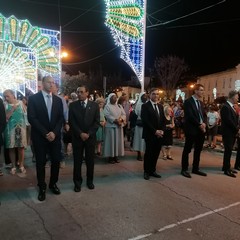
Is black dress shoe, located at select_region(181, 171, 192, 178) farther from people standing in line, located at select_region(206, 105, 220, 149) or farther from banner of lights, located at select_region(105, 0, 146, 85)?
banner of lights, located at select_region(105, 0, 146, 85)

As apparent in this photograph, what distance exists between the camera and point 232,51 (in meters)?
44.6

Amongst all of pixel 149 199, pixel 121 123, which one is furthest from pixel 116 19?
pixel 149 199

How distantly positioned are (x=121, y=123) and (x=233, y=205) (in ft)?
12.4

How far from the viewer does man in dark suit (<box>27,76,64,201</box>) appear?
5.02 meters

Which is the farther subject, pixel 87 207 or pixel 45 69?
pixel 45 69

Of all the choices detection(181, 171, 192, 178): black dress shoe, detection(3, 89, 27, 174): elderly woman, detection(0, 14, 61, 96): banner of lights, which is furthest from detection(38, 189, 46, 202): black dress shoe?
detection(0, 14, 61, 96): banner of lights

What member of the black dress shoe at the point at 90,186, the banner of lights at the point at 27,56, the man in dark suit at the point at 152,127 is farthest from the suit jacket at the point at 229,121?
the banner of lights at the point at 27,56

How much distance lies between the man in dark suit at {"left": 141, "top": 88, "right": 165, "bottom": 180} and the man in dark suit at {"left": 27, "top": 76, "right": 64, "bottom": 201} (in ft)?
6.70

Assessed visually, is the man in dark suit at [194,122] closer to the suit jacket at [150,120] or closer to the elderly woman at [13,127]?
the suit jacket at [150,120]

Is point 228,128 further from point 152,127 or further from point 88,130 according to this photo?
point 88,130

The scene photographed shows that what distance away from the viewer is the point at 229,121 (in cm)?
698

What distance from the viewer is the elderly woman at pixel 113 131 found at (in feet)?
26.2

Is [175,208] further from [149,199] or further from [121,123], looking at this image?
[121,123]

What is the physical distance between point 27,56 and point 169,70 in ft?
87.4
